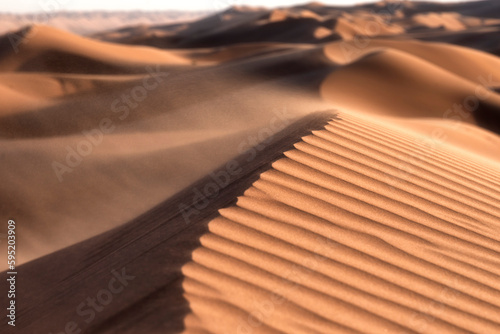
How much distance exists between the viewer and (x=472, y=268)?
8.67ft

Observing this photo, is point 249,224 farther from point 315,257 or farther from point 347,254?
point 347,254

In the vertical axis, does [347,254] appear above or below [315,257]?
above

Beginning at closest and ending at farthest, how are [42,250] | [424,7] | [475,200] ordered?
[475,200], [42,250], [424,7]

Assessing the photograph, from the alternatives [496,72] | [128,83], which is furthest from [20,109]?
[496,72]

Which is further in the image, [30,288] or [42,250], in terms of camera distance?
[42,250]

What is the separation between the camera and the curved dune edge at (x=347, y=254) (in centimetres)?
206

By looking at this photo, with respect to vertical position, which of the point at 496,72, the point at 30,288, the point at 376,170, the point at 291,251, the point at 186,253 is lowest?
the point at 30,288

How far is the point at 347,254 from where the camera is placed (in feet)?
8.18

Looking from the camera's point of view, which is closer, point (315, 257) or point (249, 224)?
point (315, 257)

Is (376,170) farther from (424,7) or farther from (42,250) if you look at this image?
(424,7)

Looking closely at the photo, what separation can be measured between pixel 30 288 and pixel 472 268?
2.85 metres

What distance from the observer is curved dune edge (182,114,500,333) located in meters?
2.06

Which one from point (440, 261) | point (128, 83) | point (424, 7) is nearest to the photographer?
point (440, 261)

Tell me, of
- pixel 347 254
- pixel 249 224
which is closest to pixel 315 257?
pixel 347 254
